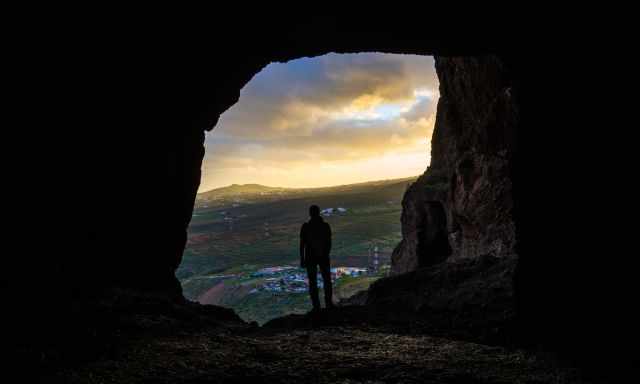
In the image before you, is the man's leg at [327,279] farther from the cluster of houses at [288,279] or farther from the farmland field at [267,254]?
the cluster of houses at [288,279]

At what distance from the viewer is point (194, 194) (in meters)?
13.9

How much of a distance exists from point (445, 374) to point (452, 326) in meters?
3.89

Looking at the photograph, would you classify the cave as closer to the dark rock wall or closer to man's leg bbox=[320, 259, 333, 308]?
man's leg bbox=[320, 259, 333, 308]

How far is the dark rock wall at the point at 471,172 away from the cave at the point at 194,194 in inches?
318

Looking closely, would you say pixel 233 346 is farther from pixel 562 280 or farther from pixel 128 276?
pixel 128 276

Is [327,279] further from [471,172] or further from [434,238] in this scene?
[434,238]

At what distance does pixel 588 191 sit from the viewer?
5492 mm

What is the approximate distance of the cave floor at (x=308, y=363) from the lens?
4.50 metres

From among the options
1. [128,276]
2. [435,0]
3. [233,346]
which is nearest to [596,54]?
[435,0]

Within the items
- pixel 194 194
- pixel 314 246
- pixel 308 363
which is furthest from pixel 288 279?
pixel 308 363

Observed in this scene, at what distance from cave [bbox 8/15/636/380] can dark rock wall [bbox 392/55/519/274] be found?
26.5ft

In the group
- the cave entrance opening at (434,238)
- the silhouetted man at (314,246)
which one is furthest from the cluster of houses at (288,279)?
the silhouetted man at (314,246)

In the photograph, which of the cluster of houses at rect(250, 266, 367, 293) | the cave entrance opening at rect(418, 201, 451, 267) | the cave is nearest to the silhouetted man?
the cave

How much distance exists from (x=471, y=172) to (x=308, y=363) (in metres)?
20.6
